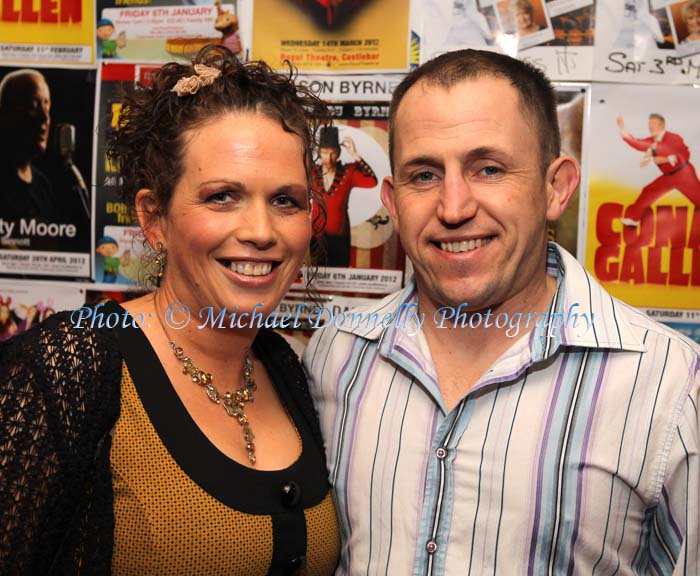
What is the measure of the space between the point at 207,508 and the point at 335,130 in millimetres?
1077

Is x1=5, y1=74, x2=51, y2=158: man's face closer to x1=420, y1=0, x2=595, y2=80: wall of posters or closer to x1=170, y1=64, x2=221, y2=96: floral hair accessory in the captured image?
x1=170, y1=64, x2=221, y2=96: floral hair accessory

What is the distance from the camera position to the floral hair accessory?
4.26 feet

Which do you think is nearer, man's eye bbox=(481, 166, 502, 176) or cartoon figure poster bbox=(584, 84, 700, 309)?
man's eye bbox=(481, 166, 502, 176)

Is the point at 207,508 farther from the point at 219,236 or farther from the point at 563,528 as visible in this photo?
the point at 563,528

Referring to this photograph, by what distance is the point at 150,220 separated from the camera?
1.37 meters

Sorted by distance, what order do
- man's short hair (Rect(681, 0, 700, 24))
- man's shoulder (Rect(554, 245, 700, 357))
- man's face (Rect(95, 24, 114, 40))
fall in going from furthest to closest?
man's face (Rect(95, 24, 114, 40)) < man's short hair (Rect(681, 0, 700, 24)) < man's shoulder (Rect(554, 245, 700, 357))

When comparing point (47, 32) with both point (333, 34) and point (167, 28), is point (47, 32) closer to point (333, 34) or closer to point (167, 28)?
point (167, 28)

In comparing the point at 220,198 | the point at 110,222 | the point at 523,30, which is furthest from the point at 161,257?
the point at 523,30

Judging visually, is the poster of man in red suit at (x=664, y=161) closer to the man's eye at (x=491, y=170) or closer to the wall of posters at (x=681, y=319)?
the wall of posters at (x=681, y=319)

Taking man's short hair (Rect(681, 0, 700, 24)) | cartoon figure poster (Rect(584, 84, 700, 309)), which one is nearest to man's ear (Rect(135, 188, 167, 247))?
cartoon figure poster (Rect(584, 84, 700, 309))

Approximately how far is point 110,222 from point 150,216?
0.67 m

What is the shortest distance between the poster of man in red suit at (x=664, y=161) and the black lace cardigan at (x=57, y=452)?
4.46 ft

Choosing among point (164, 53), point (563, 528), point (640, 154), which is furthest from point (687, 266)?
point (164, 53)

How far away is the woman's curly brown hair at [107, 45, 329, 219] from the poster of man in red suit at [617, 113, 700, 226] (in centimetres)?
90
